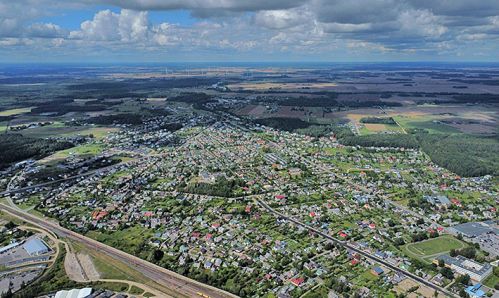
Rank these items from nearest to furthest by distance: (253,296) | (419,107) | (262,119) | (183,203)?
(253,296), (183,203), (262,119), (419,107)

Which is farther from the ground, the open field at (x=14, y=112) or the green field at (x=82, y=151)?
the open field at (x=14, y=112)

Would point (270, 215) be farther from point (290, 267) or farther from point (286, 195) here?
point (290, 267)

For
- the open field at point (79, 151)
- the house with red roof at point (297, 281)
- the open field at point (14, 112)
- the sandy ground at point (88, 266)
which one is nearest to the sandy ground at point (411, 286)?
the house with red roof at point (297, 281)

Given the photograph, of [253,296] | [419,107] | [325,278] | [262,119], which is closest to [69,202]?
[253,296]

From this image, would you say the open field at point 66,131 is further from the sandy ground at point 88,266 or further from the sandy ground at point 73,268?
the sandy ground at point 88,266

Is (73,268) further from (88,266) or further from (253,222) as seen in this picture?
(253,222)
